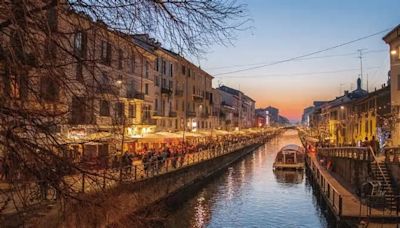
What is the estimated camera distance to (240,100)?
158 meters

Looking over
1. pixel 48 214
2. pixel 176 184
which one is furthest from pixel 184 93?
pixel 48 214

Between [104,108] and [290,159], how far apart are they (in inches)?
2240

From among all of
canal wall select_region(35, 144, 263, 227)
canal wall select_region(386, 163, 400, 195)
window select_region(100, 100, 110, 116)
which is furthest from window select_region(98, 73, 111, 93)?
canal wall select_region(386, 163, 400, 195)

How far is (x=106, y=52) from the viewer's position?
559 centimetres

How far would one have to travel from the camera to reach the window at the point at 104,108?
17.7 feet

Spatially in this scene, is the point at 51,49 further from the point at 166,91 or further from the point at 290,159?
the point at 166,91

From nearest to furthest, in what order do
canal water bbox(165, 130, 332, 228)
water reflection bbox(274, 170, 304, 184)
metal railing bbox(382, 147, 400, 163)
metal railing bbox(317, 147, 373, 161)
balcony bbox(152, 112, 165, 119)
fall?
metal railing bbox(382, 147, 400, 163) → canal water bbox(165, 130, 332, 228) → metal railing bbox(317, 147, 373, 161) → water reflection bbox(274, 170, 304, 184) → balcony bbox(152, 112, 165, 119)

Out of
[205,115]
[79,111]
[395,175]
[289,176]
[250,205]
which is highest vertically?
[205,115]

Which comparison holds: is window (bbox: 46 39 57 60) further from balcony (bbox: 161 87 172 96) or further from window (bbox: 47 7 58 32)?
balcony (bbox: 161 87 172 96)

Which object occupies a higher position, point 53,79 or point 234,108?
point 234,108

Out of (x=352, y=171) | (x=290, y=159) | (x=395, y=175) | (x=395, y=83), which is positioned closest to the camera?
(x=395, y=175)

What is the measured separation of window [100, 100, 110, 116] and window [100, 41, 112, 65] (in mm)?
437

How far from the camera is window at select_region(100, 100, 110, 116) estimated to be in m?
5.39

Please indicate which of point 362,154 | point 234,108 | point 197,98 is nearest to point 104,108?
point 362,154
